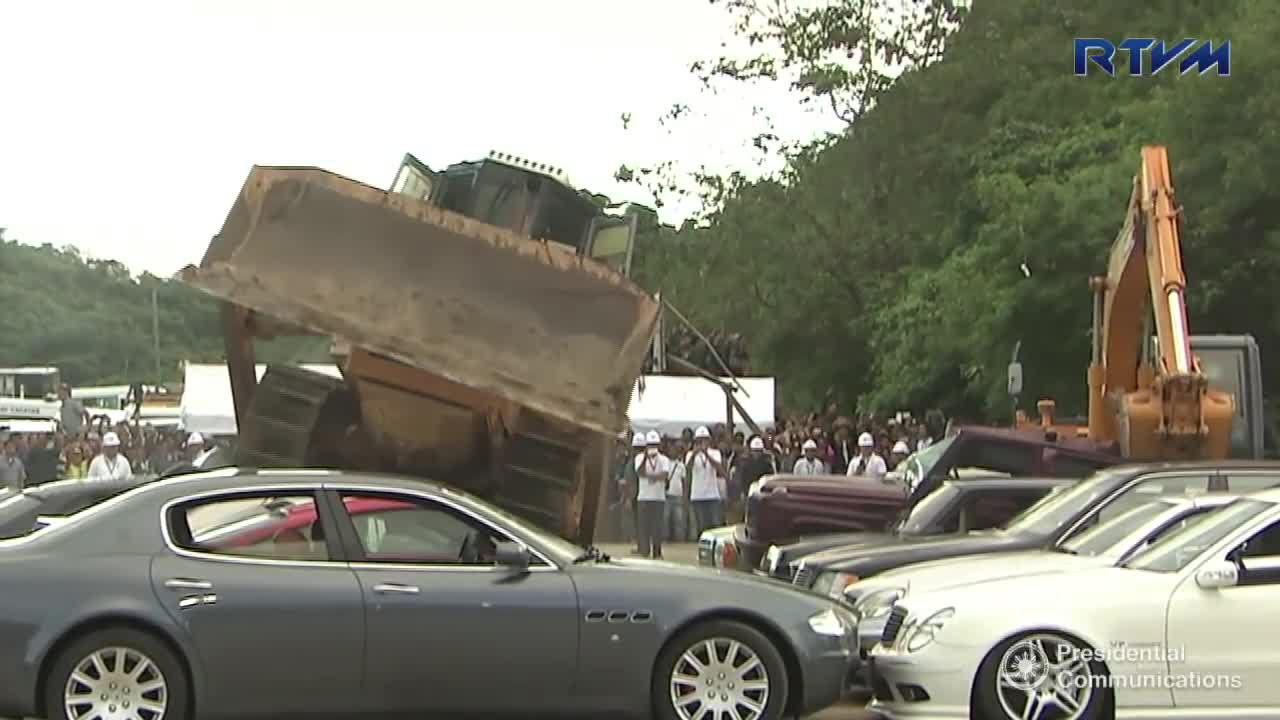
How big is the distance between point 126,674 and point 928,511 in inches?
257

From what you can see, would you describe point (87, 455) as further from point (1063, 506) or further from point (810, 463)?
point (1063, 506)

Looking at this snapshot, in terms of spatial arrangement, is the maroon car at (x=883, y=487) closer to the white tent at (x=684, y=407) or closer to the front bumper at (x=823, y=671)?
the front bumper at (x=823, y=671)

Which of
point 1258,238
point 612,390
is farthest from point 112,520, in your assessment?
point 1258,238

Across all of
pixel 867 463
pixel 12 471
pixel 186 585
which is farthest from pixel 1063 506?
pixel 12 471

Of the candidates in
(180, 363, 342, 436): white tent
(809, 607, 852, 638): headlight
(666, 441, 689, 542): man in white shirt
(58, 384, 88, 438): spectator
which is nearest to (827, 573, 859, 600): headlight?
(809, 607, 852, 638): headlight

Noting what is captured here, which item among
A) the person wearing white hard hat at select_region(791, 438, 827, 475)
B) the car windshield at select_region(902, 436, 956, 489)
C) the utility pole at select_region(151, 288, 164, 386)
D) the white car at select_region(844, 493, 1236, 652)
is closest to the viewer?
the white car at select_region(844, 493, 1236, 652)

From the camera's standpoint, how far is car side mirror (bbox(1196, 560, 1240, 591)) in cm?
817

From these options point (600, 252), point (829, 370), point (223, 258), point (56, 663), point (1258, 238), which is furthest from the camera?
point (829, 370)

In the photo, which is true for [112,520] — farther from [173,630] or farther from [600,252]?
[600,252]

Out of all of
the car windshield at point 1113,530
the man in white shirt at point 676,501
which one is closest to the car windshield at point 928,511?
the car windshield at point 1113,530

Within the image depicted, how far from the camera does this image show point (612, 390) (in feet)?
34.7

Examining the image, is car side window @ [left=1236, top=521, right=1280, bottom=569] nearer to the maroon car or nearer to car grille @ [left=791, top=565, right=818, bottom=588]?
car grille @ [left=791, top=565, right=818, bottom=588]

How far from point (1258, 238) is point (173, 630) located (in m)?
19.5

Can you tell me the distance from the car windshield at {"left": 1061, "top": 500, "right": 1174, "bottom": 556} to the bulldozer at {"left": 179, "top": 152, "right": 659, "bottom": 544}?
2.97 metres
